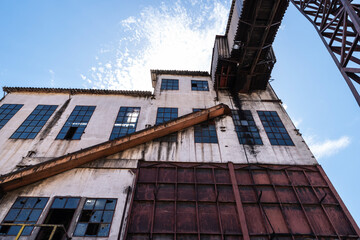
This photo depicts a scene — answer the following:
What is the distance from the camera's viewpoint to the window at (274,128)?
10430mm

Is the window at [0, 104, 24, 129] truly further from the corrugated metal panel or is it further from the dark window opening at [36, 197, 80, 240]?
the corrugated metal panel

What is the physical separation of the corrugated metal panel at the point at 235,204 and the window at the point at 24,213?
3708 millimetres

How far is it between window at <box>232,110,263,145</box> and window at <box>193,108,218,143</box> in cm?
142

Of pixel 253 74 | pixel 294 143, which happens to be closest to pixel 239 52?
pixel 253 74

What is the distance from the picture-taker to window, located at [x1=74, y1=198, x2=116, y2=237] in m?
6.76

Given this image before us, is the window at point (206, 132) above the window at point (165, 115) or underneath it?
underneath

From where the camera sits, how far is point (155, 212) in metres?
7.28

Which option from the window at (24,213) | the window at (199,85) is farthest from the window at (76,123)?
the window at (199,85)

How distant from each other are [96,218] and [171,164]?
3.74 meters

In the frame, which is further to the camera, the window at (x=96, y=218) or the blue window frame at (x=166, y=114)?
A: the blue window frame at (x=166, y=114)

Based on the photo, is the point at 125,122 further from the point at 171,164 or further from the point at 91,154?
the point at 171,164

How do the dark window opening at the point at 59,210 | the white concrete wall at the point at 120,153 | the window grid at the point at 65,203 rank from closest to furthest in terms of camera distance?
the dark window opening at the point at 59,210
the window grid at the point at 65,203
the white concrete wall at the point at 120,153

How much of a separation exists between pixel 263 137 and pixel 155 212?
722 cm

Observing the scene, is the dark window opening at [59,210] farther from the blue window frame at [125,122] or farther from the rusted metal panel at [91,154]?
the blue window frame at [125,122]
